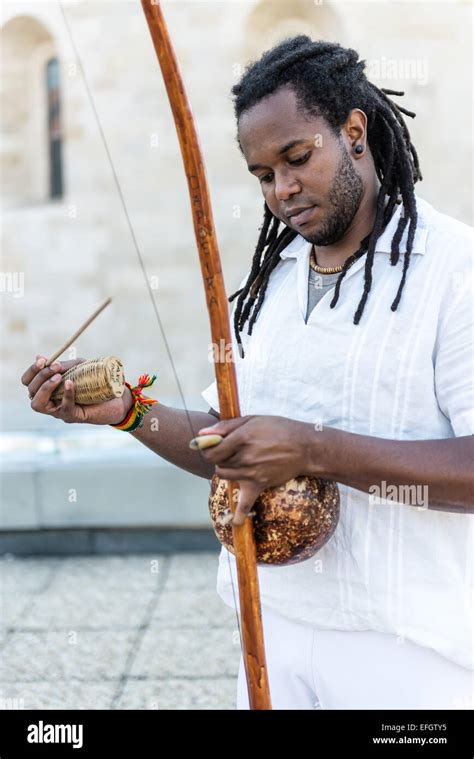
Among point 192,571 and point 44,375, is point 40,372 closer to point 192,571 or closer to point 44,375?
point 44,375

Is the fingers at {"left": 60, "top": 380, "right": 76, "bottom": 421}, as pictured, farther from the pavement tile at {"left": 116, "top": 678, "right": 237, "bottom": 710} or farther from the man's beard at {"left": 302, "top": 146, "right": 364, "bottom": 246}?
the pavement tile at {"left": 116, "top": 678, "right": 237, "bottom": 710}

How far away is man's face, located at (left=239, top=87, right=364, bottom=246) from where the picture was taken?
1.59m

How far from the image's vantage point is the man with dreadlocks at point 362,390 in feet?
4.99

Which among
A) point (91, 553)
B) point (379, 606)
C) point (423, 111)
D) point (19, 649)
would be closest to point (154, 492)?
point (91, 553)

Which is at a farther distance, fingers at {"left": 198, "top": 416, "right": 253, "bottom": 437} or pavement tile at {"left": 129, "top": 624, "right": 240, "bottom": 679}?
pavement tile at {"left": 129, "top": 624, "right": 240, "bottom": 679}

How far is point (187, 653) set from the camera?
14.0 ft

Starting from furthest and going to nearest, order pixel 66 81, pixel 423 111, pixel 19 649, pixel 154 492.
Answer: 1. pixel 66 81
2. pixel 423 111
3. pixel 154 492
4. pixel 19 649

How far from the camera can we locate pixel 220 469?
4.68ft

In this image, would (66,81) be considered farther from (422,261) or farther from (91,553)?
(422,261)

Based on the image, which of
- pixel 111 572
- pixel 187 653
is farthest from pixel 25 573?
pixel 187 653

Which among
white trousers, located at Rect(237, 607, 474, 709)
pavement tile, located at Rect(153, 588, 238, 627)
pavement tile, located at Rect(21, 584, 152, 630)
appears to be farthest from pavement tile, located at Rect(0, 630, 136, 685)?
white trousers, located at Rect(237, 607, 474, 709)

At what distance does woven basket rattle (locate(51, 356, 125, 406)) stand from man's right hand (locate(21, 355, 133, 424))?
0.02m

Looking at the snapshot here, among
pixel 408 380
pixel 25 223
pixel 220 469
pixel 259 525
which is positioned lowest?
pixel 259 525

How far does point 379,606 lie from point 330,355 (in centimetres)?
47
